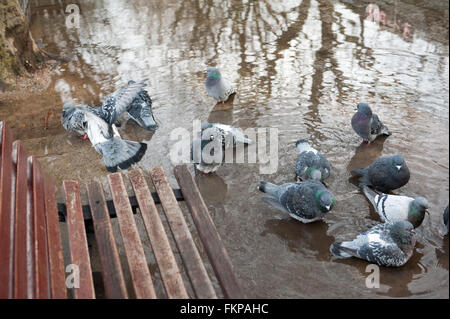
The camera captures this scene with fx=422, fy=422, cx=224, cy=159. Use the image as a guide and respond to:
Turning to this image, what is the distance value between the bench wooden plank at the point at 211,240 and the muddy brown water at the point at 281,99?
1.76 ft

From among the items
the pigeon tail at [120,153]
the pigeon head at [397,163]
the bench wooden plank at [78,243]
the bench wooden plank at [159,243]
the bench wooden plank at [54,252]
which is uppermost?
the bench wooden plank at [54,252]

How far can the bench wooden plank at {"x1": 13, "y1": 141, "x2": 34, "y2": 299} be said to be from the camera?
76.7 inches

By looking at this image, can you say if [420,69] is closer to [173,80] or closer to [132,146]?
[173,80]

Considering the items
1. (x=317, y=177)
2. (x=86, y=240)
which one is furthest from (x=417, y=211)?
(x=86, y=240)

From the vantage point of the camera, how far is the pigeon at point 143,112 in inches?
188

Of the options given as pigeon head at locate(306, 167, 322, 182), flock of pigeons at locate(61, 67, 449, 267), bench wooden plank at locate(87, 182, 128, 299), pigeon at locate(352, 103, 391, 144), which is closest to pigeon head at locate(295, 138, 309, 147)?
flock of pigeons at locate(61, 67, 449, 267)

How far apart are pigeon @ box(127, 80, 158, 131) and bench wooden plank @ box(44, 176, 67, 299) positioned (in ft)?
6.61

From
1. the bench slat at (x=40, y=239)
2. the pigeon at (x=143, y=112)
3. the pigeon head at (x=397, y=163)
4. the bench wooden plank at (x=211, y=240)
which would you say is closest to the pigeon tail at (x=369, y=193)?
the pigeon head at (x=397, y=163)

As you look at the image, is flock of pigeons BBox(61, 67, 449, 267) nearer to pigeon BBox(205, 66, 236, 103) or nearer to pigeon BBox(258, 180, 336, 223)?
pigeon BBox(258, 180, 336, 223)

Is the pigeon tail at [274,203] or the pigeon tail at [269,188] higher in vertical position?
the pigeon tail at [269,188]

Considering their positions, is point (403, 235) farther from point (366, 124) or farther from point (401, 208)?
point (366, 124)

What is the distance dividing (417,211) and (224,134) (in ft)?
6.40

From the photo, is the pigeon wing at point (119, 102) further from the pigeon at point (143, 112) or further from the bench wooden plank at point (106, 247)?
the pigeon at point (143, 112)

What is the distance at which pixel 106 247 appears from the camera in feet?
8.18
